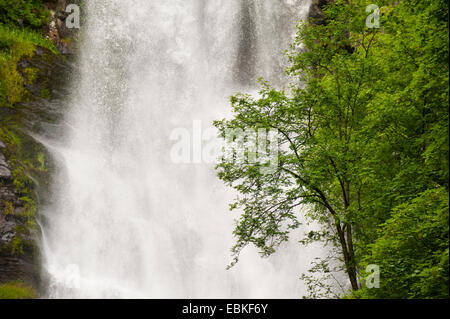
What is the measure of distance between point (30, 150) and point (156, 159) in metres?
5.88

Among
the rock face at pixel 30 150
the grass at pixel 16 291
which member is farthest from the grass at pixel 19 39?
the grass at pixel 16 291

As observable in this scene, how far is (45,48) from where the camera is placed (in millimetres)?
19281

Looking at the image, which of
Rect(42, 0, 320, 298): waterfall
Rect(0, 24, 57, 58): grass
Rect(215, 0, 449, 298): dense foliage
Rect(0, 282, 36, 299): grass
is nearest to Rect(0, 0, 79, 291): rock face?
Rect(0, 282, 36, 299): grass

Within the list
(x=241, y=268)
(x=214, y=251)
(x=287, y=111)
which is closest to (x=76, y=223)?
(x=214, y=251)

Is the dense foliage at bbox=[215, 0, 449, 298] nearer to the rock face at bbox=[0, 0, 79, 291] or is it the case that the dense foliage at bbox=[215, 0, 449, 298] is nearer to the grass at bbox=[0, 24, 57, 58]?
the rock face at bbox=[0, 0, 79, 291]

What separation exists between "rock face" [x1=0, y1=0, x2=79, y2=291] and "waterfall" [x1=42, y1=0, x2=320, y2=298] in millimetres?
669

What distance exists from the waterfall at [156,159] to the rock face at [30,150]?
669 mm

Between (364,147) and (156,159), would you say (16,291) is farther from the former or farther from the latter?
(364,147)

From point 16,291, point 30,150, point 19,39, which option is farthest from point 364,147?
point 19,39

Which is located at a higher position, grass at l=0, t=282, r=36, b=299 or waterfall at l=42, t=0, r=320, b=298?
waterfall at l=42, t=0, r=320, b=298

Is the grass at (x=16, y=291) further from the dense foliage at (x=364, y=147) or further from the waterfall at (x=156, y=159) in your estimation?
the dense foliage at (x=364, y=147)

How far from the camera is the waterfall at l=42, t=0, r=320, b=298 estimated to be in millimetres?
16016

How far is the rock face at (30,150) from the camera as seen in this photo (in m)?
12.9

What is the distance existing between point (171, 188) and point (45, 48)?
919cm
